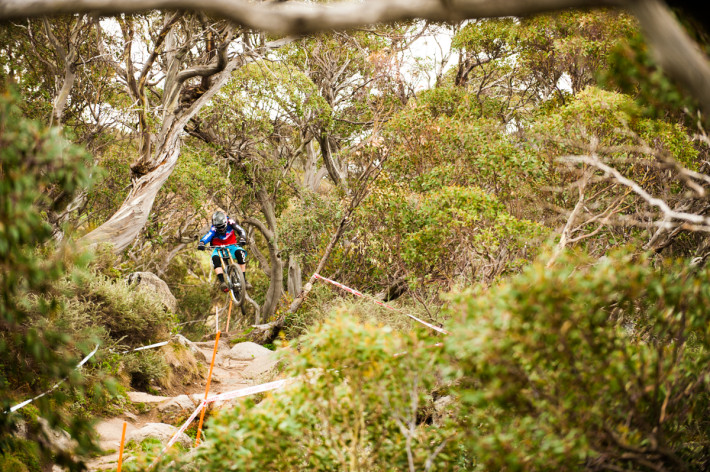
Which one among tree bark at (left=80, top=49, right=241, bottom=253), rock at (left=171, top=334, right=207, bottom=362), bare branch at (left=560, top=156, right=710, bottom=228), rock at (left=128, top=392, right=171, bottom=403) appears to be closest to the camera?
bare branch at (left=560, top=156, right=710, bottom=228)

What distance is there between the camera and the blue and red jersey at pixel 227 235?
10.7 metres

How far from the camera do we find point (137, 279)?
1072 centimetres

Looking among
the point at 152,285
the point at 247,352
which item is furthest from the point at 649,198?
the point at 247,352

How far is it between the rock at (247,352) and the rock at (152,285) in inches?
74.6

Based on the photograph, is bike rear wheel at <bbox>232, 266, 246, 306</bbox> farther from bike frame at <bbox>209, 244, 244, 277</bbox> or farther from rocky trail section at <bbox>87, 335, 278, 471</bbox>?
rocky trail section at <bbox>87, 335, 278, 471</bbox>

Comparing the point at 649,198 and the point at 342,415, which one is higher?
the point at 649,198

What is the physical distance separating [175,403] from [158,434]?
1.26 meters

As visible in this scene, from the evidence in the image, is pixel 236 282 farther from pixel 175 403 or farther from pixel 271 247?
pixel 271 247

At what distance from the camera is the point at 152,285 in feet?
36.6

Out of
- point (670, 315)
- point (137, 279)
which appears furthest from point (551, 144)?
point (137, 279)

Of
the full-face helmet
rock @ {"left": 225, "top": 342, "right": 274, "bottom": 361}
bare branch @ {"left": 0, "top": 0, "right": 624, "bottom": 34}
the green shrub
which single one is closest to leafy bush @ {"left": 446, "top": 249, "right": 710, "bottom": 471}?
bare branch @ {"left": 0, "top": 0, "right": 624, "bottom": 34}

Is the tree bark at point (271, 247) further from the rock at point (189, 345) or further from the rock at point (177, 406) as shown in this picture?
the rock at point (177, 406)

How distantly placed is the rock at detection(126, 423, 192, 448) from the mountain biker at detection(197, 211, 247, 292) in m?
4.07

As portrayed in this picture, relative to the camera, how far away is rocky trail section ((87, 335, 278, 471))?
254 inches
